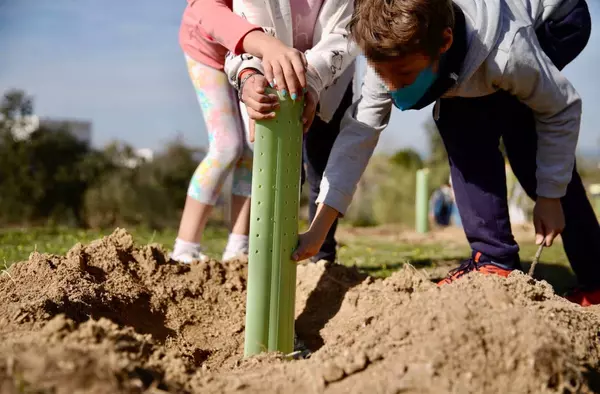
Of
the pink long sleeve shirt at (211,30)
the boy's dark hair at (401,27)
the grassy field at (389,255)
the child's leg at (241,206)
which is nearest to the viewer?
the boy's dark hair at (401,27)

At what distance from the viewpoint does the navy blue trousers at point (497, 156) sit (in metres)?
2.54

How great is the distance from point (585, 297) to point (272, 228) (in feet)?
5.04

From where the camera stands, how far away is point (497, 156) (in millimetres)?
2598

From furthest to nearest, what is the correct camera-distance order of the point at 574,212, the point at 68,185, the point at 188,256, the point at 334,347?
the point at 68,185 < the point at 188,256 < the point at 574,212 < the point at 334,347

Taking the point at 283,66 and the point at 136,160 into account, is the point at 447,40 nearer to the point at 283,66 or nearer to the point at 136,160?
the point at 283,66

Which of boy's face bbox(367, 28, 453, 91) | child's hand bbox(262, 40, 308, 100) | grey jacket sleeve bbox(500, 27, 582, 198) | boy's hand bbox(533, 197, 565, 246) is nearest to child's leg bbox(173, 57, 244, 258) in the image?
child's hand bbox(262, 40, 308, 100)

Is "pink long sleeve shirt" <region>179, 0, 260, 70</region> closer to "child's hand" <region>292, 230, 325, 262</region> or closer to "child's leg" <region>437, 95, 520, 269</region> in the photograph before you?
"child's hand" <region>292, 230, 325, 262</region>

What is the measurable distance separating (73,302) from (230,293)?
30.8 inches

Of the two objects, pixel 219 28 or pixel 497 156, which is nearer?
pixel 219 28

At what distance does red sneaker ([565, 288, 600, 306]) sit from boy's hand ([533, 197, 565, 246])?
41 centimetres

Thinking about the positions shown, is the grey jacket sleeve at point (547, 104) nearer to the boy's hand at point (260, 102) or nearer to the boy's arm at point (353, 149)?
the boy's arm at point (353, 149)

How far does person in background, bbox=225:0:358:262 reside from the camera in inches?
81.4

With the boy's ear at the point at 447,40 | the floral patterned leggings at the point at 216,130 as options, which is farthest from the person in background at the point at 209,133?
the boy's ear at the point at 447,40

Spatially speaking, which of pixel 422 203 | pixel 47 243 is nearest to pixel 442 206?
pixel 422 203
